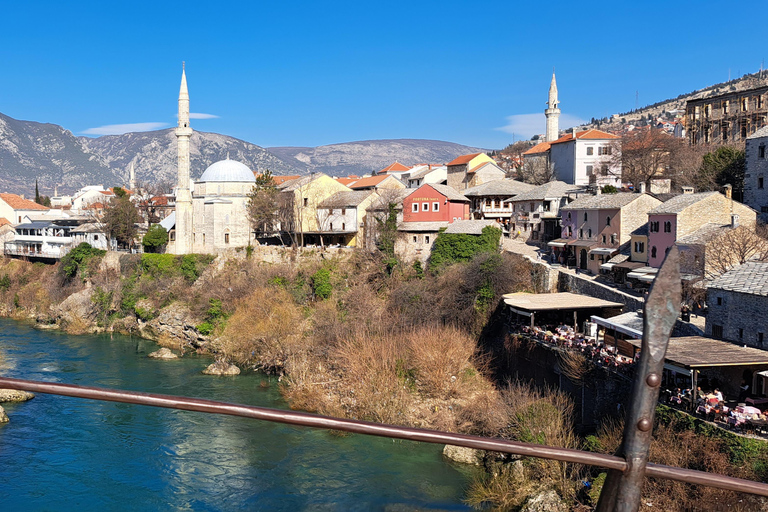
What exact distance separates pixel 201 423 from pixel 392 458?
5.89m

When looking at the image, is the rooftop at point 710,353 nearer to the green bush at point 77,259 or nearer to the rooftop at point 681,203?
the rooftop at point 681,203

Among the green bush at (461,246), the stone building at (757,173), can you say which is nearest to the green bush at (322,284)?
the green bush at (461,246)

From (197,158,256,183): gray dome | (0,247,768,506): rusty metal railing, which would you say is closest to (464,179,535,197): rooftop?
(197,158,256,183): gray dome

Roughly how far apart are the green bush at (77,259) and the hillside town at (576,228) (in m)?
2.95

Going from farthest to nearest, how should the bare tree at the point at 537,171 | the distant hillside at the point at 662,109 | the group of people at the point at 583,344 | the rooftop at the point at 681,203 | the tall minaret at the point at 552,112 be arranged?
the distant hillside at the point at 662,109
the tall minaret at the point at 552,112
the bare tree at the point at 537,171
the rooftop at the point at 681,203
the group of people at the point at 583,344

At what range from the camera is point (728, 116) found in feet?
122

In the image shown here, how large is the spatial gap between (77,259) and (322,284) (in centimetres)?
1922

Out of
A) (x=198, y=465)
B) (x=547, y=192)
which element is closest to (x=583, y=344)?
(x=198, y=465)

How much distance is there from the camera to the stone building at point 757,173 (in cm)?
2380

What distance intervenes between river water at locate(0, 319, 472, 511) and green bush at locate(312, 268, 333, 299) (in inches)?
347

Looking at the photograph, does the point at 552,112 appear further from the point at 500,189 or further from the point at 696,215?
the point at 696,215

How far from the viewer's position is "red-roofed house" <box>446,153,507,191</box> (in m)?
43.7

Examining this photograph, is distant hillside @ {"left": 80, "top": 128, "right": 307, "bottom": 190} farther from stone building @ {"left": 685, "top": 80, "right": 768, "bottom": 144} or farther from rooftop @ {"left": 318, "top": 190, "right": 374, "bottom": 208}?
stone building @ {"left": 685, "top": 80, "right": 768, "bottom": 144}

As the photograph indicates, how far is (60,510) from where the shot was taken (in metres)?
12.3
